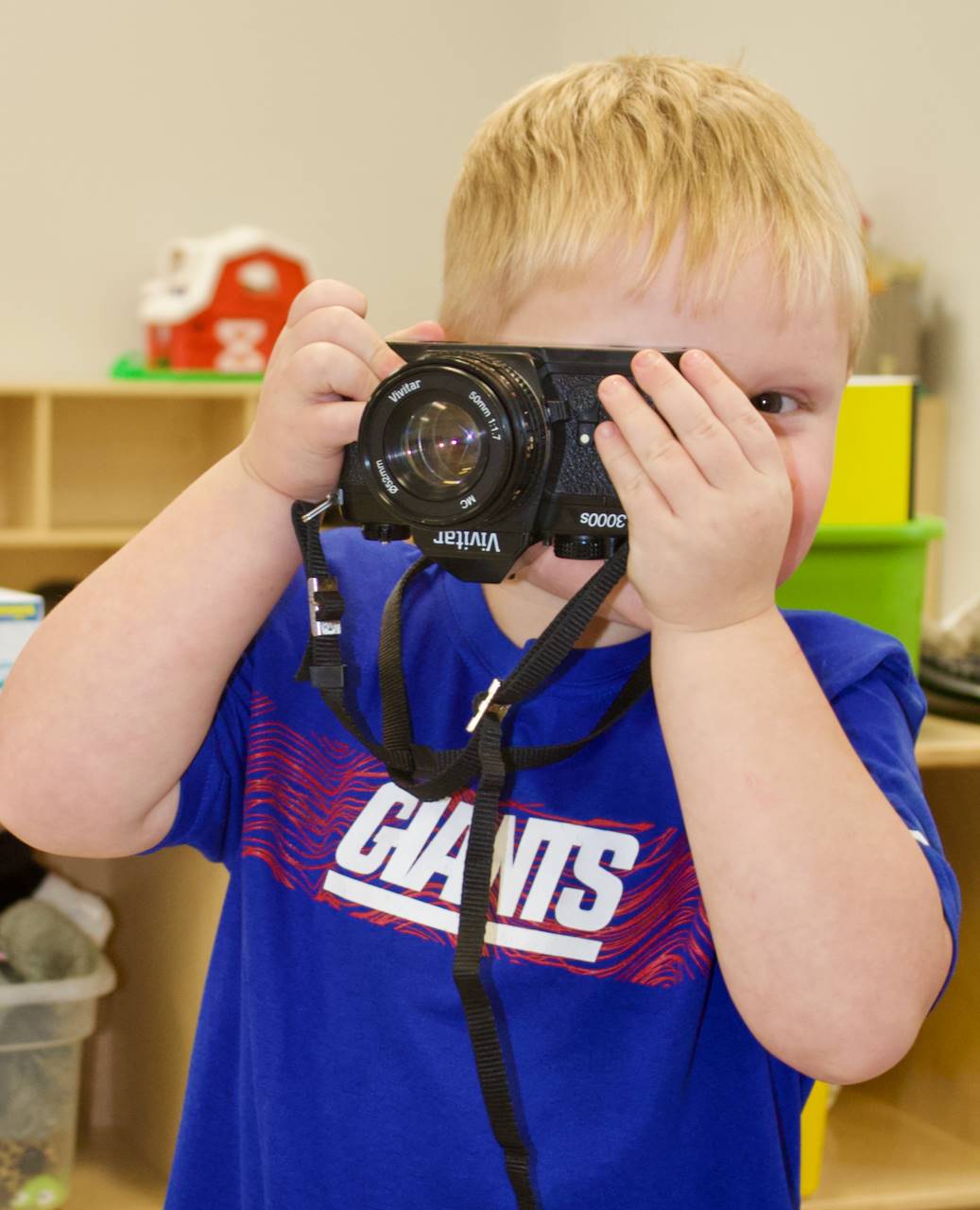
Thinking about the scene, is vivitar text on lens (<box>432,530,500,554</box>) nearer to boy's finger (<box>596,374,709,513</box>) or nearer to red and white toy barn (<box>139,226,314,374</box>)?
boy's finger (<box>596,374,709,513</box>)

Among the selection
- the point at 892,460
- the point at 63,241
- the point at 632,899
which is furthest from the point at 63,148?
the point at 632,899

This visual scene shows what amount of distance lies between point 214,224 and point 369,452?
2271 millimetres

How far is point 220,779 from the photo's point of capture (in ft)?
2.35

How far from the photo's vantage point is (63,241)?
2592mm

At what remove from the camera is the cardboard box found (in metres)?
1.06

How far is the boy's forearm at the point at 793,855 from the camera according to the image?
1.88ft

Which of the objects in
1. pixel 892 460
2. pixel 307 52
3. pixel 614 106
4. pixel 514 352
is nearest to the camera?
pixel 514 352

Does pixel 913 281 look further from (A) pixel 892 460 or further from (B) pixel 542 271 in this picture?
(B) pixel 542 271

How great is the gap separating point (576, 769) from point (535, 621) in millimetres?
73

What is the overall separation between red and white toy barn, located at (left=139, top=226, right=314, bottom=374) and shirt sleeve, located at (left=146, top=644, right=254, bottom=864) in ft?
5.88

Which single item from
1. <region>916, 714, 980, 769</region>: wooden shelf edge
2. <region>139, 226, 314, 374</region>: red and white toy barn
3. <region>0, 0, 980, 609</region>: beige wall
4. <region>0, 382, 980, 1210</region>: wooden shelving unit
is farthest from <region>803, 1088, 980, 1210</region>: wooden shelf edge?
<region>139, 226, 314, 374</region>: red and white toy barn

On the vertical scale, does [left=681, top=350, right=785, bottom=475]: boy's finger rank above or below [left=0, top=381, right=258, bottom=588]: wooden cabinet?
above

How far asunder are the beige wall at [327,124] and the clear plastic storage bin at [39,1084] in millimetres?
1262

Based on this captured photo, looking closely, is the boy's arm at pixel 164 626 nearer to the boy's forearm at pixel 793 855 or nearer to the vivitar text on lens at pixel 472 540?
the vivitar text on lens at pixel 472 540
